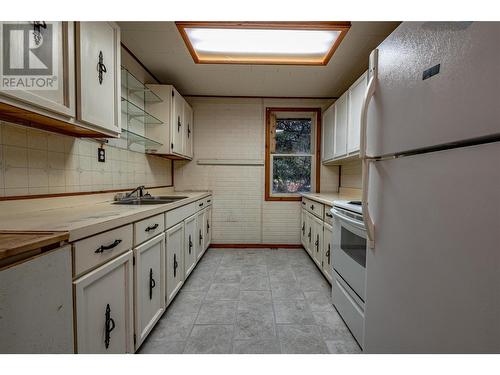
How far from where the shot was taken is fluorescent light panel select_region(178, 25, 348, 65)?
77.4 inches

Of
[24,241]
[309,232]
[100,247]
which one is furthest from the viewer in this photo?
[309,232]

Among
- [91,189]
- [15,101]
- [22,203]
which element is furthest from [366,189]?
[91,189]

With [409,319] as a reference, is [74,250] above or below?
above

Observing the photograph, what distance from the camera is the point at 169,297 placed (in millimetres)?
1836

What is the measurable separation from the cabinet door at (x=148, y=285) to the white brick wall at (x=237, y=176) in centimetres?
195

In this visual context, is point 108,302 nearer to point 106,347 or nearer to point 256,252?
point 106,347

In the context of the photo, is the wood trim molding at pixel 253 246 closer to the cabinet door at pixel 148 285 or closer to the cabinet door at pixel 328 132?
the cabinet door at pixel 328 132

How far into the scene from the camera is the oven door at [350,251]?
143 cm

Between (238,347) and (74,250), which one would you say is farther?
(238,347)

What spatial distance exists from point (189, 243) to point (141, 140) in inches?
47.1

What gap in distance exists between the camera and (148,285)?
1493 mm

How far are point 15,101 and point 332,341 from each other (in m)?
2.12

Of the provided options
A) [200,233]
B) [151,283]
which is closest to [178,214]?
[151,283]

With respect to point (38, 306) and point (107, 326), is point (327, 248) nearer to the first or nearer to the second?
point (107, 326)
